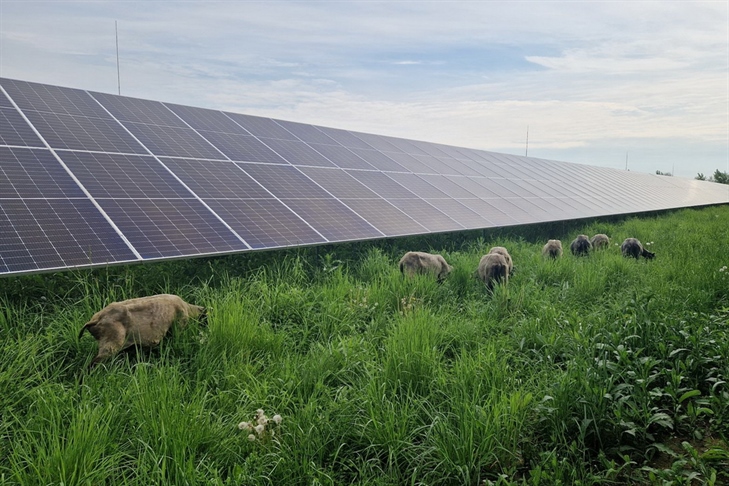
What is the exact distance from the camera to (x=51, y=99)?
1030 centimetres

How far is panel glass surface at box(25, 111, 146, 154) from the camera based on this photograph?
8.66 m

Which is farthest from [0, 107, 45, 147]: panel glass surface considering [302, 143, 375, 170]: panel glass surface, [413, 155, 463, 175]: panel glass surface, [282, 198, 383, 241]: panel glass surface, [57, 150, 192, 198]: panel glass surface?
[413, 155, 463, 175]: panel glass surface

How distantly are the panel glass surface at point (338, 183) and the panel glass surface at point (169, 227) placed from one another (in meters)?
3.27

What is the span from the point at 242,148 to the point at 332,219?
11.0 ft

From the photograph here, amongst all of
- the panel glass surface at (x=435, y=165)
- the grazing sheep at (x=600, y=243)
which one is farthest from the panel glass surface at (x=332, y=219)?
the panel glass surface at (x=435, y=165)

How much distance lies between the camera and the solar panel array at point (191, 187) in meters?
6.51

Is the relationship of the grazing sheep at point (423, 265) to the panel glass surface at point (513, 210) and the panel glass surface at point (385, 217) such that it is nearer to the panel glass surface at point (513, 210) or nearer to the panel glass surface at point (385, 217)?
the panel glass surface at point (385, 217)

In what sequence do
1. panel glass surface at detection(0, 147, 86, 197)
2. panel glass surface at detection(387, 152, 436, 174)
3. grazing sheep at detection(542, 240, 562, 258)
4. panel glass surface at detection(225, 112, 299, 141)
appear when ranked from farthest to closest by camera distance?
panel glass surface at detection(387, 152, 436, 174)
panel glass surface at detection(225, 112, 299, 141)
grazing sheep at detection(542, 240, 562, 258)
panel glass surface at detection(0, 147, 86, 197)

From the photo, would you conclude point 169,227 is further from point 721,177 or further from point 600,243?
point 721,177

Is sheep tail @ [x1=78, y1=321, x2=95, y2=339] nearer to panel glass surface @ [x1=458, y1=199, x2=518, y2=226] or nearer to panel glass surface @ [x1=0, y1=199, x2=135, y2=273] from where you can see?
panel glass surface @ [x1=0, y1=199, x2=135, y2=273]

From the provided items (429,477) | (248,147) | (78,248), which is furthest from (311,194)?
(429,477)

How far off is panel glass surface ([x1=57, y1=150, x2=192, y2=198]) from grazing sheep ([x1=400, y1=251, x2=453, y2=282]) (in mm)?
3450

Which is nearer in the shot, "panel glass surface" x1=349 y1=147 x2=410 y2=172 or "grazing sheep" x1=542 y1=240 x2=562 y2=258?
"grazing sheep" x1=542 y1=240 x2=562 y2=258

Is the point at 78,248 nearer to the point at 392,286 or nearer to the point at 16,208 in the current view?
the point at 16,208
